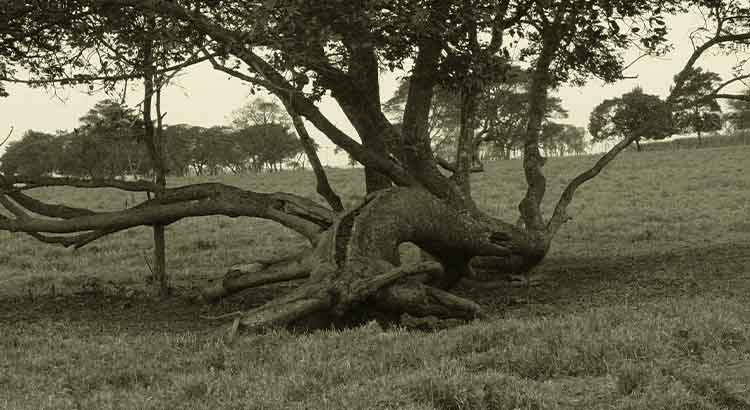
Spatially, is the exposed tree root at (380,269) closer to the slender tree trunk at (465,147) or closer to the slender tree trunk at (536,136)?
the slender tree trunk at (465,147)

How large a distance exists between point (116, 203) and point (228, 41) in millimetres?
27189

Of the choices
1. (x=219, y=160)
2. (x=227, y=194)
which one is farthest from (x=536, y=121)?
(x=219, y=160)

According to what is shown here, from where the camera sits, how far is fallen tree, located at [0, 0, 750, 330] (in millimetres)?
9383

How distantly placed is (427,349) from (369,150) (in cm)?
557

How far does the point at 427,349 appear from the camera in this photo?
712 centimetres

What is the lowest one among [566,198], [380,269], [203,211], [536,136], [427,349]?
[427,349]

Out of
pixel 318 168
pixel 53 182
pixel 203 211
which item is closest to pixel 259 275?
pixel 203 211

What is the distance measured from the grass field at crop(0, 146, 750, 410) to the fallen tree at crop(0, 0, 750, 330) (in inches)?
34.5

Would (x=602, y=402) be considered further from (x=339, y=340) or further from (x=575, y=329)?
(x=339, y=340)

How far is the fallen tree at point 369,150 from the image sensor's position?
369 inches

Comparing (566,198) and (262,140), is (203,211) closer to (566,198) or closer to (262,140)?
(566,198)

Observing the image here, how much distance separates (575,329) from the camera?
7629 millimetres

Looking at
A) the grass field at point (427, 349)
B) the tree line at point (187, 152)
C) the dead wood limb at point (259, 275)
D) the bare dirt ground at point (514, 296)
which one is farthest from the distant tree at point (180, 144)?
the dead wood limb at point (259, 275)

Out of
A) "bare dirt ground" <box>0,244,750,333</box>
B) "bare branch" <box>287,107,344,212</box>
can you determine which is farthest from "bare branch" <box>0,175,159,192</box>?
"bare branch" <box>287,107,344,212</box>
